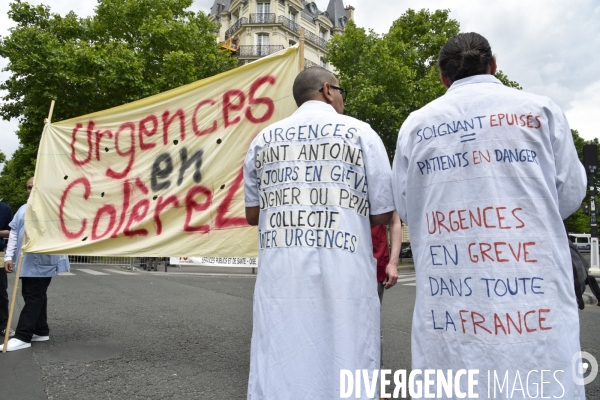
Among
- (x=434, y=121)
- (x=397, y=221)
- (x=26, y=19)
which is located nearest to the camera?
(x=434, y=121)

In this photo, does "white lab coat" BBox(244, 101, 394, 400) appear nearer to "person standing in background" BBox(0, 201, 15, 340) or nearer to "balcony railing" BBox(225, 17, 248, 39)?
"person standing in background" BBox(0, 201, 15, 340)

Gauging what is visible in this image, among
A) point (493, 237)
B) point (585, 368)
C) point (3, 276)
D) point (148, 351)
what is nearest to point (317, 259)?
point (493, 237)

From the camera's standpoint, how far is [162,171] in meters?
4.39

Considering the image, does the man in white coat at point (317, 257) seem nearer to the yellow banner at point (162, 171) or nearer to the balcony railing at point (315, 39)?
the yellow banner at point (162, 171)

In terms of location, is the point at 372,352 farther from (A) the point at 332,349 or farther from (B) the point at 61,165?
(B) the point at 61,165

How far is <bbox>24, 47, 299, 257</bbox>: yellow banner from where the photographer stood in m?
4.08

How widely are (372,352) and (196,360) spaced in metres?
2.93

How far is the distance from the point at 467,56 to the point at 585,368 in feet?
7.78

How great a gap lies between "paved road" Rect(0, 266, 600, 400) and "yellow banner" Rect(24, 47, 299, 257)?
39.5 inches

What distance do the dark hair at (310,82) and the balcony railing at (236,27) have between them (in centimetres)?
4123

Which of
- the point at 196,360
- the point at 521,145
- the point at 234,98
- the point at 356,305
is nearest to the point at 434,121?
the point at 521,145

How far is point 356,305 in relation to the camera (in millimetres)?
2109

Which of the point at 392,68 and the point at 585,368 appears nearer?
the point at 585,368

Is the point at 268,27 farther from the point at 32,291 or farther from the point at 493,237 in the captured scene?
the point at 493,237
